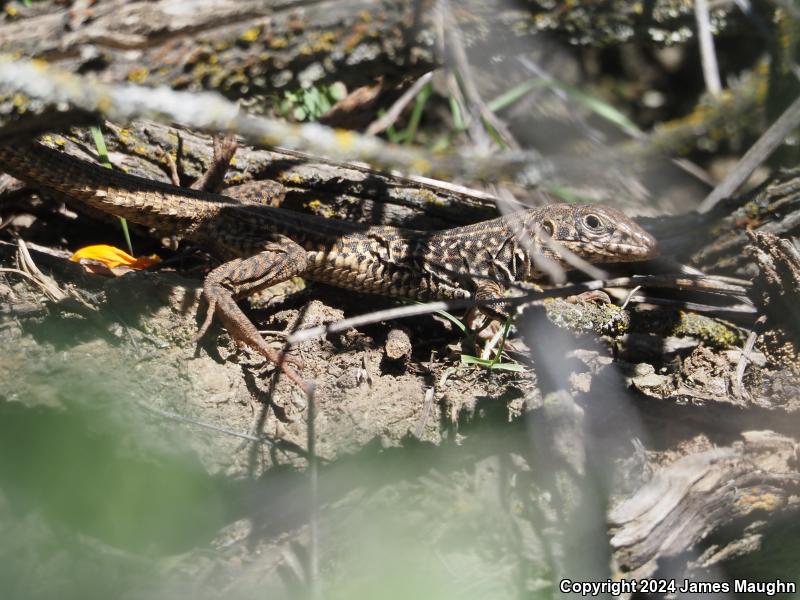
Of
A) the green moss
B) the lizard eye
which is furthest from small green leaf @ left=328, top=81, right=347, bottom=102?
the green moss

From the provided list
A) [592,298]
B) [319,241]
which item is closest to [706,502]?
[592,298]

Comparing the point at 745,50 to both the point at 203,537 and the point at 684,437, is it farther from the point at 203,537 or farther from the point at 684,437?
the point at 203,537

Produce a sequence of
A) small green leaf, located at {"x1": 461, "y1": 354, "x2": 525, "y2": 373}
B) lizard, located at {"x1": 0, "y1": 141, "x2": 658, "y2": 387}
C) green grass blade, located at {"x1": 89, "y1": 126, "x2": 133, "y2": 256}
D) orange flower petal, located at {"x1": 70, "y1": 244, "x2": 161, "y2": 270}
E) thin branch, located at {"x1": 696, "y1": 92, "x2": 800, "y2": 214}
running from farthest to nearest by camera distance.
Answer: thin branch, located at {"x1": 696, "y1": 92, "x2": 800, "y2": 214}, green grass blade, located at {"x1": 89, "y1": 126, "x2": 133, "y2": 256}, orange flower petal, located at {"x1": 70, "y1": 244, "x2": 161, "y2": 270}, lizard, located at {"x1": 0, "y1": 141, "x2": 658, "y2": 387}, small green leaf, located at {"x1": 461, "y1": 354, "x2": 525, "y2": 373}

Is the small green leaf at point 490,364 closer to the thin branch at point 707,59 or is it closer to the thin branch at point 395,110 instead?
the thin branch at point 707,59

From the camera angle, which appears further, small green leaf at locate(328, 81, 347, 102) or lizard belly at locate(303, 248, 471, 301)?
small green leaf at locate(328, 81, 347, 102)

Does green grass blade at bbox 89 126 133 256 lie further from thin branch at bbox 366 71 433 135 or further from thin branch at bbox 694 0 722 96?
thin branch at bbox 694 0 722 96

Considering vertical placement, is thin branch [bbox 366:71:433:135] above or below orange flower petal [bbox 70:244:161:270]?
above

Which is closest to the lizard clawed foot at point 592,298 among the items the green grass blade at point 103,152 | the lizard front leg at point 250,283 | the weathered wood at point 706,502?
the weathered wood at point 706,502

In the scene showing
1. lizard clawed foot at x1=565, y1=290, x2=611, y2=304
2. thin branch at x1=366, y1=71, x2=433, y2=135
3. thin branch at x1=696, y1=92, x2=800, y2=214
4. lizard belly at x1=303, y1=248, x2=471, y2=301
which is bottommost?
lizard clawed foot at x1=565, y1=290, x2=611, y2=304
